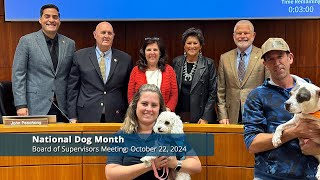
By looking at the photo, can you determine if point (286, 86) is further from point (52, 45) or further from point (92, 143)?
point (52, 45)

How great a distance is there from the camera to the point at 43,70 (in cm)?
385

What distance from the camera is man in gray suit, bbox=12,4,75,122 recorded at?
3820 mm

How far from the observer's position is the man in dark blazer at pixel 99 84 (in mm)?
3730

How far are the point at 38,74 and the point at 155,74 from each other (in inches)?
38.4

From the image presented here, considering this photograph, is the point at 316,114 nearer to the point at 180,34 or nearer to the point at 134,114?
the point at 134,114

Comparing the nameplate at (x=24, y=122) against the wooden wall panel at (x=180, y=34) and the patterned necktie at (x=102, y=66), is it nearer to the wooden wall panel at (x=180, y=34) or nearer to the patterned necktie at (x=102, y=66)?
the patterned necktie at (x=102, y=66)

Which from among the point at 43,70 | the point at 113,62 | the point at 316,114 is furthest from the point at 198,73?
the point at 316,114

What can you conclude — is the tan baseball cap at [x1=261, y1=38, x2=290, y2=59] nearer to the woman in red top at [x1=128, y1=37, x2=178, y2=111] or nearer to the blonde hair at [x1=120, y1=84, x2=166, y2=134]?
the blonde hair at [x1=120, y1=84, x2=166, y2=134]

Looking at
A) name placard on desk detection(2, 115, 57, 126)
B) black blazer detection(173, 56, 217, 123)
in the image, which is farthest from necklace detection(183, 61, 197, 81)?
name placard on desk detection(2, 115, 57, 126)

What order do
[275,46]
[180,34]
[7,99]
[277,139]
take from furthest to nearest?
[180,34] → [7,99] → [275,46] → [277,139]

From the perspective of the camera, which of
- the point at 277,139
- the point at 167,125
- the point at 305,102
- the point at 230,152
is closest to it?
the point at 305,102

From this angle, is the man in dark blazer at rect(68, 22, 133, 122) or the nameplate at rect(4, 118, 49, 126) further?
the man in dark blazer at rect(68, 22, 133, 122)

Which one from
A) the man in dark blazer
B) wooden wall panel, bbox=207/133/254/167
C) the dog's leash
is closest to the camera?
the dog's leash

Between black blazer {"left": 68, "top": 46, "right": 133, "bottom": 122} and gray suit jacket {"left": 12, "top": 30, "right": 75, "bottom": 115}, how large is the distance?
0.39ft
